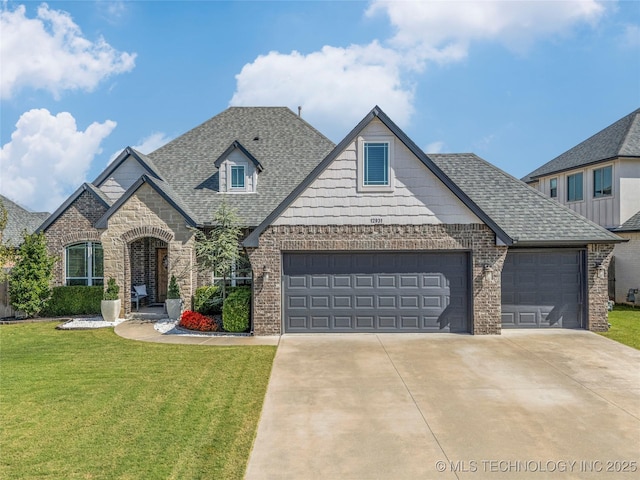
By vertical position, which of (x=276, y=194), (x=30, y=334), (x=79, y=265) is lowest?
(x=30, y=334)

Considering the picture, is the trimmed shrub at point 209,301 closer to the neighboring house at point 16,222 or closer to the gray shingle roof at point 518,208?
the gray shingle roof at point 518,208

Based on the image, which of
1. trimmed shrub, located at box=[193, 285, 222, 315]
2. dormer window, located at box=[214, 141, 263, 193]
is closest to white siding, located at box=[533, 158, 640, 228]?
dormer window, located at box=[214, 141, 263, 193]

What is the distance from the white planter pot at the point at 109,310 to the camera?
1400 centimetres

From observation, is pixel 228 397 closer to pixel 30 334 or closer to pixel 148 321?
pixel 148 321

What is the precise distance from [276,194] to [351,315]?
22.7ft

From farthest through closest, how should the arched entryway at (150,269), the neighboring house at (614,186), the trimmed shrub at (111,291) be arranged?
the neighboring house at (614,186) < the arched entryway at (150,269) < the trimmed shrub at (111,291)

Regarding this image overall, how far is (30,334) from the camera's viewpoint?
1269cm

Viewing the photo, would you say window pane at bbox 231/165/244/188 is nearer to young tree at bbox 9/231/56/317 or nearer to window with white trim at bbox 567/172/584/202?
young tree at bbox 9/231/56/317

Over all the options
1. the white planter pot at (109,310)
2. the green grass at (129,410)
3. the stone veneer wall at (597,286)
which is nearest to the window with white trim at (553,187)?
the stone veneer wall at (597,286)

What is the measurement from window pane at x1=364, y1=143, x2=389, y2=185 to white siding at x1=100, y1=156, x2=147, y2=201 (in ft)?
34.2

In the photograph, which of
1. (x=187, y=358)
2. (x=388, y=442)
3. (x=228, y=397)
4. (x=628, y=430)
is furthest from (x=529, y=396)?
(x=187, y=358)

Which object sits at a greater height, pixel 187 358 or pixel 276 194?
pixel 276 194

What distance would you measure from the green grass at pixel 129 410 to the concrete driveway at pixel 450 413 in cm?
54

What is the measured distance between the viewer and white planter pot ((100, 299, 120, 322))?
45.9 ft
